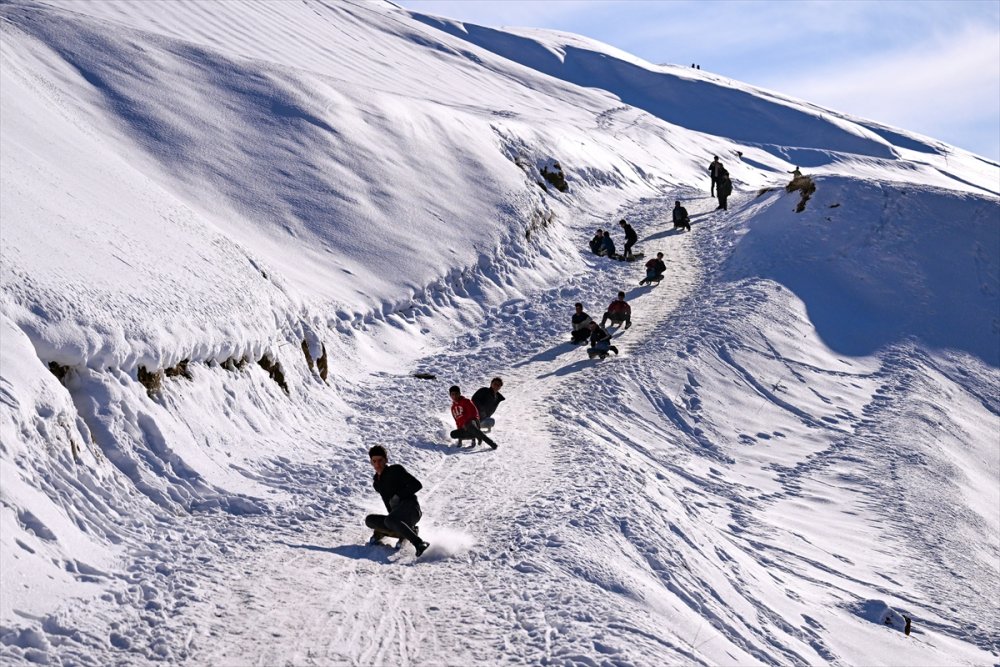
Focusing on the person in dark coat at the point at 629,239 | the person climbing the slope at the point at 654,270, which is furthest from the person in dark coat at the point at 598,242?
the person climbing the slope at the point at 654,270

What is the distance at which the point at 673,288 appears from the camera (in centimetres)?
2830

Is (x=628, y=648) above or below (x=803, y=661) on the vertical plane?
above

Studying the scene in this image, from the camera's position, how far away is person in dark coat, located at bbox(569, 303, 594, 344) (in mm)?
22797

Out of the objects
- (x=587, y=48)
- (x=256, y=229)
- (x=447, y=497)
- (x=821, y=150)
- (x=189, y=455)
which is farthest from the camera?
(x=587, y=48)

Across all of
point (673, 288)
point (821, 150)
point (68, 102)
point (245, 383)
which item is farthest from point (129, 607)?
point (821, 150)

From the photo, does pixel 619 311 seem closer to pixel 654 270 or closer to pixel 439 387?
pixel 654 270

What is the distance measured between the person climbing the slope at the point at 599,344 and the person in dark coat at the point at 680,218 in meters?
13.7

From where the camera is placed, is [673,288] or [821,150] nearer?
[673,288]

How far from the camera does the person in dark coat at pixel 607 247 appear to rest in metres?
31.4

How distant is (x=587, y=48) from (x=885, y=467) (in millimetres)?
75536

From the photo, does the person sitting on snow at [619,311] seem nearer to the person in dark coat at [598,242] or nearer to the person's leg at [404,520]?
the person in dark coat at [598,242]

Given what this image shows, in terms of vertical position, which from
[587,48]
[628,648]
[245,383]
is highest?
[587,48]

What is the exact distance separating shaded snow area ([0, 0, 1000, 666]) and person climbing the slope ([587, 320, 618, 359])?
0.86 m

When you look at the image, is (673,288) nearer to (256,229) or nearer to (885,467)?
(885,467)
